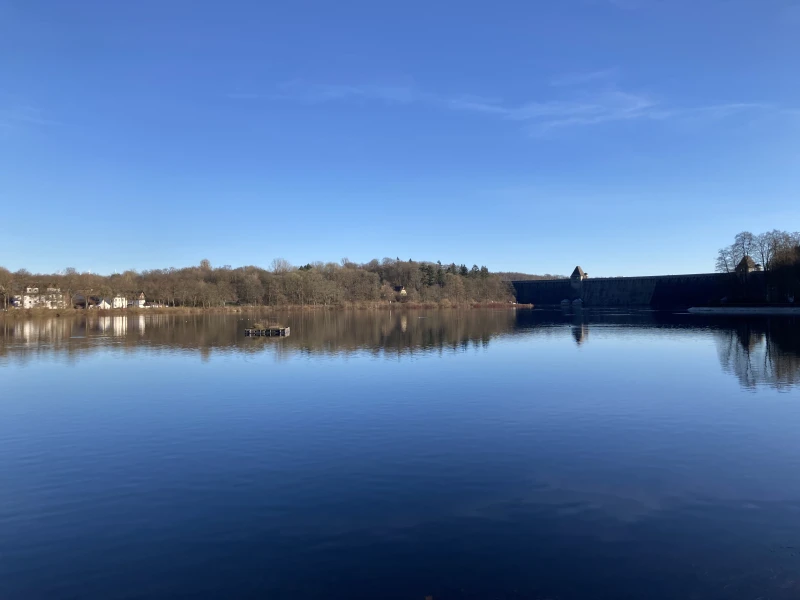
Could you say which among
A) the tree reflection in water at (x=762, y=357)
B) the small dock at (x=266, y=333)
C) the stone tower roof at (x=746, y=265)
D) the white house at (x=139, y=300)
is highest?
the stone tower roof at (x=746, y=265)

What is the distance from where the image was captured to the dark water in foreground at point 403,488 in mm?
7539

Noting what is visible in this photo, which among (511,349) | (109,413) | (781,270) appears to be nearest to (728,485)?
(109,413)

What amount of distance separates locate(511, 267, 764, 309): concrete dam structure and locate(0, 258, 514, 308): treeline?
15090 mm

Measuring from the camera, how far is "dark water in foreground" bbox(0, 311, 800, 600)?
754 cm

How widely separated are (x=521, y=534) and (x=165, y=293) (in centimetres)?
11287

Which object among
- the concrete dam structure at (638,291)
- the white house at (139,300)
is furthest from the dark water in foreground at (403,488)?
the white house at (139,300)

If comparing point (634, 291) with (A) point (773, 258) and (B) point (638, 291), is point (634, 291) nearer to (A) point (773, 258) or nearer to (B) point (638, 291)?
(B) point (638, 291)

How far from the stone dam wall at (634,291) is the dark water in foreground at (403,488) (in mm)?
84856

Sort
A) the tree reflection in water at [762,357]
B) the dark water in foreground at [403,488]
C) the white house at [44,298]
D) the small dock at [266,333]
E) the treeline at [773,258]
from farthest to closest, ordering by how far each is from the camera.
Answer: the white house at [44,298]
the treeline at [773,258]
the small dock at [266,333]
the tree reflection in water at [762,357]
the dark water in foreground at [403,488]

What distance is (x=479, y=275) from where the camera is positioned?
158 metres

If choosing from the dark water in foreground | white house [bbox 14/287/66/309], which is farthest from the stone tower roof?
white house [bbox 14/287/66/309]

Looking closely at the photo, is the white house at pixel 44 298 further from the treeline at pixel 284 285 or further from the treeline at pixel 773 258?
the treeline at pixel 773 258

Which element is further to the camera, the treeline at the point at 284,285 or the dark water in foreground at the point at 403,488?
the treeline at the point at 284,285

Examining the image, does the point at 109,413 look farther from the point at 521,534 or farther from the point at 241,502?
→ the point at 521,534
